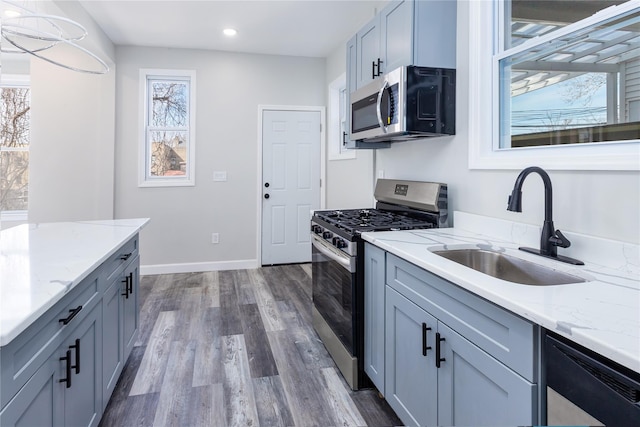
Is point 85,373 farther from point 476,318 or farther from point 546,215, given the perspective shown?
point 546,215

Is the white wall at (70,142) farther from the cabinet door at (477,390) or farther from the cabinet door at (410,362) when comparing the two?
the cabinet door at (477,390)

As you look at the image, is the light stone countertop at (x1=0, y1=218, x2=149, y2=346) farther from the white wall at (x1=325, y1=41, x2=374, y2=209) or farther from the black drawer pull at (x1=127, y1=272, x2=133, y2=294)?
the white wall at (x1=325, y1=41, x2=374, y2=209)

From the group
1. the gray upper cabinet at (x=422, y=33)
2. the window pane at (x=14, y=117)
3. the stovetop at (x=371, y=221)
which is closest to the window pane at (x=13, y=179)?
the window pane at (x=14, y=117)

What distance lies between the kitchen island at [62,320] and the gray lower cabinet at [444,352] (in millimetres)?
1232

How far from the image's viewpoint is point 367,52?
276 cm

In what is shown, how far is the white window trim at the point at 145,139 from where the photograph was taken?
4480 millimetres

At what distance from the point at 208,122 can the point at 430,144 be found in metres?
3.11

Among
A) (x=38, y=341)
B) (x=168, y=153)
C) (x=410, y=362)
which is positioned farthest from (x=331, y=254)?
(x=168, y=153)

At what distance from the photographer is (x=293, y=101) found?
494 centimetres

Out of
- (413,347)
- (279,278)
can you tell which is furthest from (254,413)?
(279,278)

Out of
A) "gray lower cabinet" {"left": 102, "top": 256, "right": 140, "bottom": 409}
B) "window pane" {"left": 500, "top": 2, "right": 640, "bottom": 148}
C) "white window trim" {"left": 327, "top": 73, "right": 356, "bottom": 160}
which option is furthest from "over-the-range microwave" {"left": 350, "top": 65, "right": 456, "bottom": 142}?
"white window trim" {"left": 327, "top": 73, "right": 356, "bottom": 160}

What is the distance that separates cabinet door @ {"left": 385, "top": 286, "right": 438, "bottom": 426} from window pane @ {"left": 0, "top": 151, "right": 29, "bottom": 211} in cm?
515

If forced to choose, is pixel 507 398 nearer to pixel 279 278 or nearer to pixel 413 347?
pixel 413 347

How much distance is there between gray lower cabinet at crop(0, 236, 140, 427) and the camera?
A: 971mm
